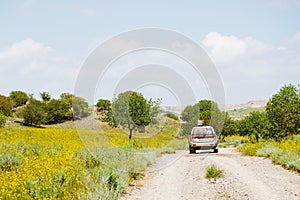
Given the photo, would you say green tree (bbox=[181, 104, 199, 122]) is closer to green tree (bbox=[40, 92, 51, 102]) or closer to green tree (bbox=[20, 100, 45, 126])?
green tree (bbox=[20, 100, 45, 126])

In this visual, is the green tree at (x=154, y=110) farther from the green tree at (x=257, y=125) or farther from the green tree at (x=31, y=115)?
the green tree at (x=31, y=115)

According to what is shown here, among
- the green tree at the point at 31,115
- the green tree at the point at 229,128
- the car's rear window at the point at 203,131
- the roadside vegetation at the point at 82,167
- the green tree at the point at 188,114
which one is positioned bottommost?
the roadside vegetation at the point at 82,167

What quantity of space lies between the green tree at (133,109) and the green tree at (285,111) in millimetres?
8700

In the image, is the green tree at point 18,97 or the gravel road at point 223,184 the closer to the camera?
the gravel road at point 223,184

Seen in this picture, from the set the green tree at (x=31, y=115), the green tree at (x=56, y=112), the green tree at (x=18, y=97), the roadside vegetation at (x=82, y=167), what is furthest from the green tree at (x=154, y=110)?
the green tree at (x=18, y=97)

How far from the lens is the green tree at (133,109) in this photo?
24.9m

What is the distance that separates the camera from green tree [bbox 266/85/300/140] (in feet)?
80.8

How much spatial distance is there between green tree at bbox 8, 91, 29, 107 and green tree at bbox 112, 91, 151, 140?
246ft

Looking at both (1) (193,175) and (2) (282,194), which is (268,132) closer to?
(1) (193,175)

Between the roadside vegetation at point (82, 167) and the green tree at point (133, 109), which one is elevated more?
the green tree at point (133, 109)

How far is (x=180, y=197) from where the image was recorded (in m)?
9.29

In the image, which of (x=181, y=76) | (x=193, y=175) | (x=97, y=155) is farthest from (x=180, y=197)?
(x=181, y=76)

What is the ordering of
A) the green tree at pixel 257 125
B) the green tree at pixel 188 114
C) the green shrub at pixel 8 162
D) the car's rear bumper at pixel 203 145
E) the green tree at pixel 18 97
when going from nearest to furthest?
the green shrub at pixel 8 162, the car's rear bumper at pixel 203 145, the green tree at pixel 188 114, the green tree at pixel 257 125, the green tree at pixel 18 97

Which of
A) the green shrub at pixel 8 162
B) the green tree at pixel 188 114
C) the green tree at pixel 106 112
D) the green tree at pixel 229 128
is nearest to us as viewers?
the green shrub at pixel 8 162
